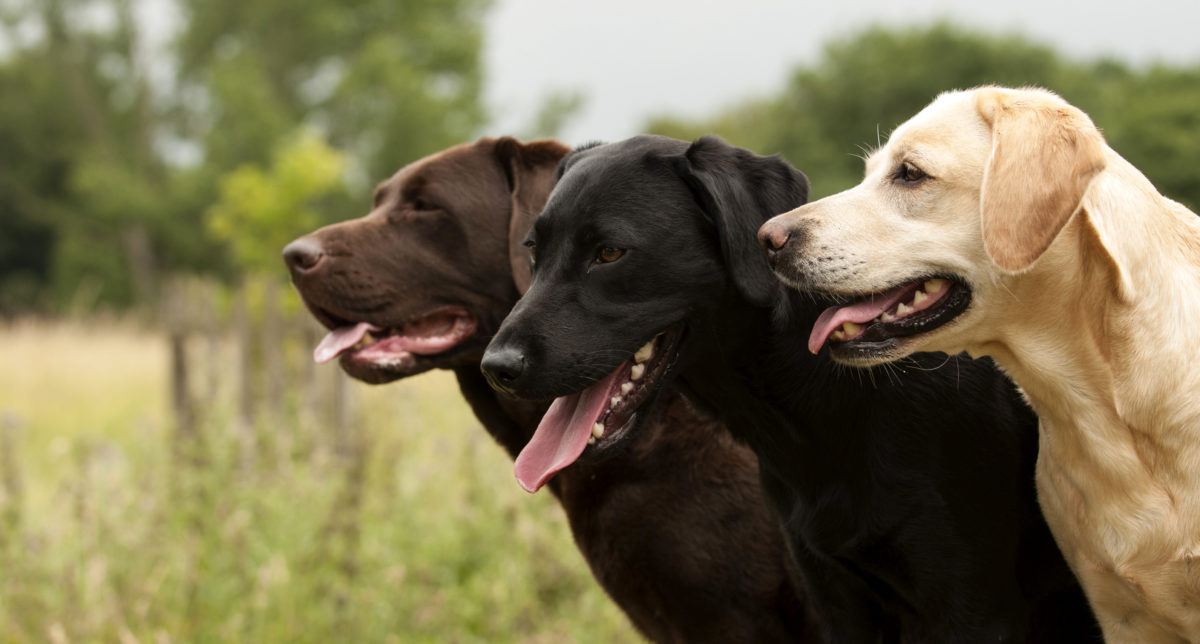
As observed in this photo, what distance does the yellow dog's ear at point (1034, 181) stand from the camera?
2.37 meters

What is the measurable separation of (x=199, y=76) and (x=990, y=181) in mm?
37050

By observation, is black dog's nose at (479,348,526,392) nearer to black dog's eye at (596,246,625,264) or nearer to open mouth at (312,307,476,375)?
black dog's eye at (596,246,625,264)

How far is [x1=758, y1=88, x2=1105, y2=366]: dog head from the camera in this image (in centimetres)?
240

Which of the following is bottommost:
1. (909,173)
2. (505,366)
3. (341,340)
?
(341,340)

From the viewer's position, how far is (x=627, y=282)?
2.72 m

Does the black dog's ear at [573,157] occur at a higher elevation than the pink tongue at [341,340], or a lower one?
→ higher

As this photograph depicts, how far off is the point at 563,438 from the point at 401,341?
102 cm

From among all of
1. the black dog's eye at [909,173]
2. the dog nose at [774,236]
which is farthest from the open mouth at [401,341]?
the black dog's eye at [909,173]

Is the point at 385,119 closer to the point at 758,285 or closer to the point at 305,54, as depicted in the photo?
the point at 305,54

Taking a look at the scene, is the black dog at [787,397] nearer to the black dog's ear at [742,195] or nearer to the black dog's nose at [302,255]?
the black dog's ear at [742,195]

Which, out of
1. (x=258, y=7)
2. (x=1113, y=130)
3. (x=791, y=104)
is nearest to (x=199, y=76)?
(x=258, y=7)

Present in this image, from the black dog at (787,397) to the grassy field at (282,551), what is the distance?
6.68 feet

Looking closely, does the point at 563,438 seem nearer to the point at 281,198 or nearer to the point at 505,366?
the point at 505,366

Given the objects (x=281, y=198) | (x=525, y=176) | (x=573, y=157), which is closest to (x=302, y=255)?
(x=525, y=176)
